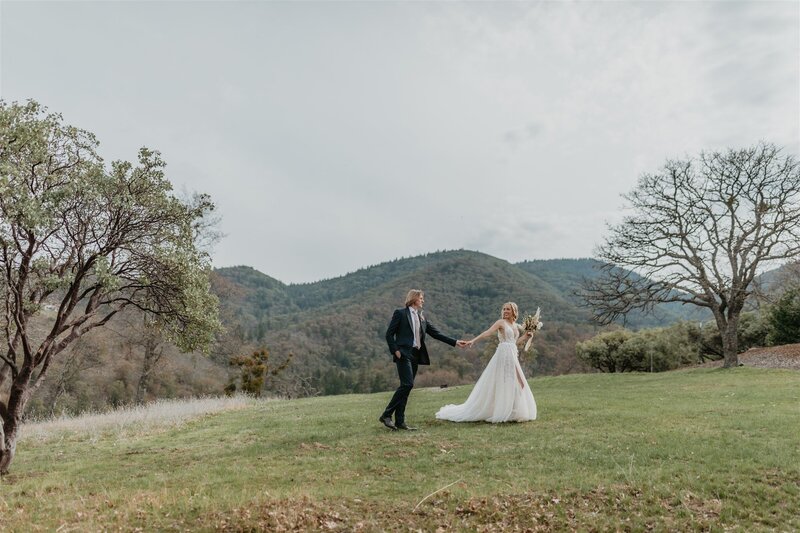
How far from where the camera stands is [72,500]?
686 centimetres

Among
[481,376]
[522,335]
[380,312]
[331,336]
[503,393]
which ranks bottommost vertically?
[503,393]

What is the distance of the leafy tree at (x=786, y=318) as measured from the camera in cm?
3080

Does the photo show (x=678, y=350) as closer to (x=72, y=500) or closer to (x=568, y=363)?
(x=568, y=363)

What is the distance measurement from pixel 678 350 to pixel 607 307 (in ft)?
42.4

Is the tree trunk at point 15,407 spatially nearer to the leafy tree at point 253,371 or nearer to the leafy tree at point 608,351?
the leafy tree at point 253,371

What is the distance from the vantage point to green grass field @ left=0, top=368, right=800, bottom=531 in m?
6.09

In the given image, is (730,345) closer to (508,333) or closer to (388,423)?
(508,333)

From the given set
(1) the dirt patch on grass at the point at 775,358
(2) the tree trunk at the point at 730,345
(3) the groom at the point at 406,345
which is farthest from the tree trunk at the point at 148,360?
(1) the dirt patch on grass at the point at 775,358

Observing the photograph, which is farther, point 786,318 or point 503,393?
point 786,318

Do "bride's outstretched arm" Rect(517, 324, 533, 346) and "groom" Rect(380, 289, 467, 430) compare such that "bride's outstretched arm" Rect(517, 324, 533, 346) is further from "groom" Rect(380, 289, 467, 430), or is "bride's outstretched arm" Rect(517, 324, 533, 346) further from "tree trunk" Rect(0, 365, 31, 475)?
"tree trunk" Rect(0, 365, 31, 475)

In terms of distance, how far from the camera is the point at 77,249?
30.8 ft

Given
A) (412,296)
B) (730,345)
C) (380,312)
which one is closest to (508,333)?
(412,296)

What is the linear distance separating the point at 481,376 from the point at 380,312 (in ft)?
289

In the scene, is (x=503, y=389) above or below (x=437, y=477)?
Result: above
